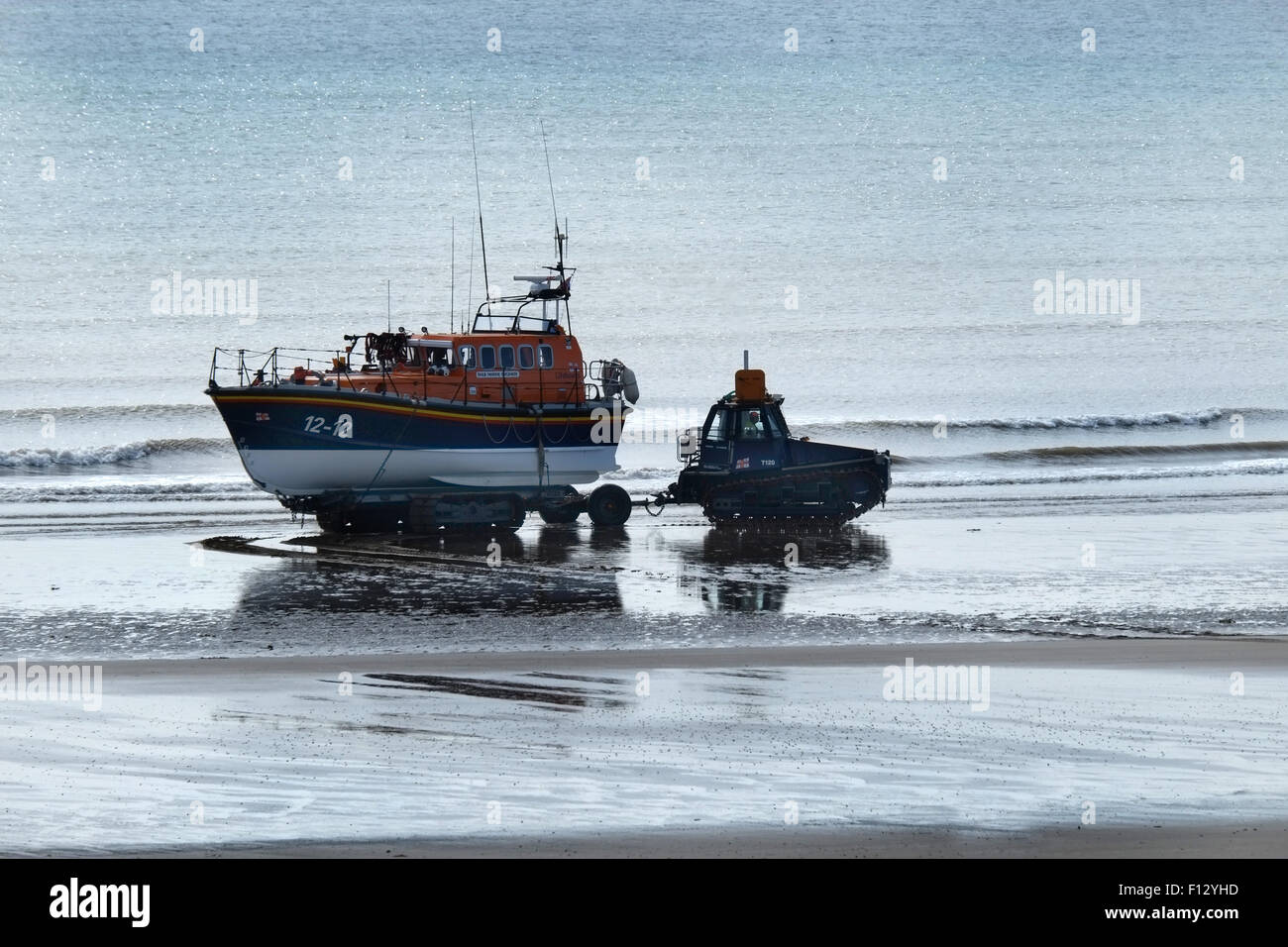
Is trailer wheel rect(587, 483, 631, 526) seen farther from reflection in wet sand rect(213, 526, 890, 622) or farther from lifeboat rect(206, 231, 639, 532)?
reflection in wet sand rect(213, 526, 890, 622)

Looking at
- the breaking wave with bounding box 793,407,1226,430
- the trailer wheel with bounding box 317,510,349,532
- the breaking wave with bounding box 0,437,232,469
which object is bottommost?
the trailer wheel with bounding box 317,510,349,532

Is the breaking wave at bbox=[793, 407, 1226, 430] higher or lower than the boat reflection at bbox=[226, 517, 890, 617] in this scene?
higher

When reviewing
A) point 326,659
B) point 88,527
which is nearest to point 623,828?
point 326,659

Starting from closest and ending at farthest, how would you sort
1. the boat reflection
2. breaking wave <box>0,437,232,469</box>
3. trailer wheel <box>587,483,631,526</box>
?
the boat reflection < trailer wheel <box>587,483,631,526</box> < breaking wave <box>0,437,232,469</box>

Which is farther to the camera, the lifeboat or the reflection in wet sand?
the lifeboat

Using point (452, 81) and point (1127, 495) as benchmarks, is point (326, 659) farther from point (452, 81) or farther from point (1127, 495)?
point (452, 81)

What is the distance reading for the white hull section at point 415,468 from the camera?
2208 cm

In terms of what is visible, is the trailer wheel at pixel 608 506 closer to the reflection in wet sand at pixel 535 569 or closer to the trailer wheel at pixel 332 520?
the reflection in wet sand at pixel 535 569

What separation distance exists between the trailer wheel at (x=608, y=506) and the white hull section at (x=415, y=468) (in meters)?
0.93

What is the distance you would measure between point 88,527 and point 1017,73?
108697 mm

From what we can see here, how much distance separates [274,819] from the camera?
866 cm

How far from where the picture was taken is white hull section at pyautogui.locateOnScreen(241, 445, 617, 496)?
22.1 metres

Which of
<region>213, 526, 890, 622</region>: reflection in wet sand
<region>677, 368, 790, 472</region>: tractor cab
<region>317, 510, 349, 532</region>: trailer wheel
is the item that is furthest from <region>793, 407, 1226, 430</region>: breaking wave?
<region>317, 510, 349, 532</region>: trailer wheel

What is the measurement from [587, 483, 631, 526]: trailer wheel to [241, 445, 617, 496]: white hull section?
0.93m
